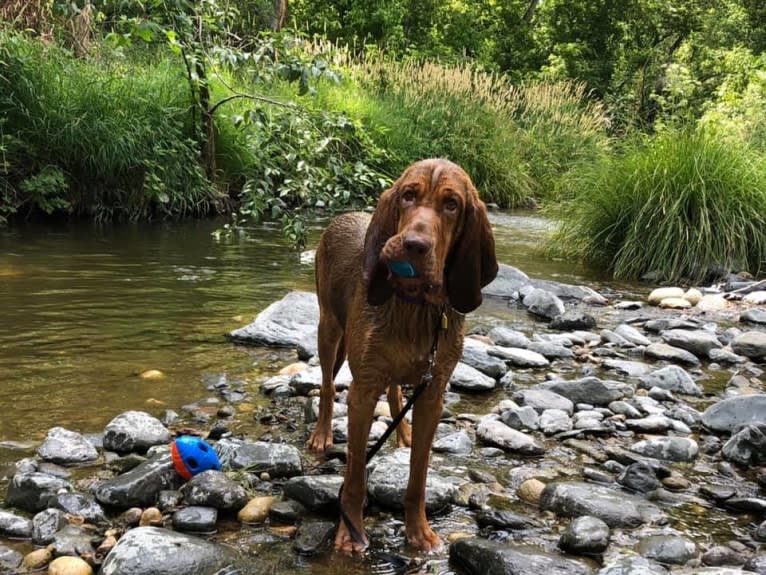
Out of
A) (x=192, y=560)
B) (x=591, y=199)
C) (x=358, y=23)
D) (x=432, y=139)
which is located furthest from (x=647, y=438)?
(x=358, y=23)

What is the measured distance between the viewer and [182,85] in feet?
41.7

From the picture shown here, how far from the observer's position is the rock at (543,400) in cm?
475

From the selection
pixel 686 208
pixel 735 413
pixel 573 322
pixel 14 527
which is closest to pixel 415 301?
pixel 14 527

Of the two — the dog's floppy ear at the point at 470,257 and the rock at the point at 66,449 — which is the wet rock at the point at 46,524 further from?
the dog's floppy ear at the point at 470,257

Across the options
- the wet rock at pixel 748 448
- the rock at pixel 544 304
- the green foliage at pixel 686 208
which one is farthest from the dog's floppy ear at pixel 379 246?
the green foliage at pixel 686 208

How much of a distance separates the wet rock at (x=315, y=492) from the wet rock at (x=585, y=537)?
3.23 feet

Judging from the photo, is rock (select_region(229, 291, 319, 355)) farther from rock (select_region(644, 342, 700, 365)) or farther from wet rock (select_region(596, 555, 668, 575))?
wet rock (select_region(596, 555, 668, 575))

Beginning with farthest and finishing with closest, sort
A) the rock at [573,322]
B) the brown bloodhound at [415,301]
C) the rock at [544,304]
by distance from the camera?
the rock at [544,304] → the rock at [573,322] → the brown bloodhound at [415,301]

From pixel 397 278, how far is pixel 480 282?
1.09 ft

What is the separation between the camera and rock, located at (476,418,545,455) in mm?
4066

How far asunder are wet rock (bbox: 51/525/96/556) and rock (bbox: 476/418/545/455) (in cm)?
215

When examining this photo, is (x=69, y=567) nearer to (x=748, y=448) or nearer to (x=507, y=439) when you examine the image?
(x=507, y=439)

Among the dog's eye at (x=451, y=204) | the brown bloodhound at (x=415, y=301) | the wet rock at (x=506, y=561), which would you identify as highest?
the dog's eye at (x=451, y=204)

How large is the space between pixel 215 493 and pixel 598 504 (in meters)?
1.69
